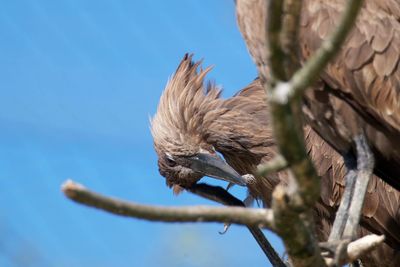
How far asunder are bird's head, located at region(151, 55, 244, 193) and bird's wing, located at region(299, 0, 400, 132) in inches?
75.3

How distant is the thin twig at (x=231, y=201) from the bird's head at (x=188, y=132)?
74 mm

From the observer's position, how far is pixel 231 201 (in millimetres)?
5586

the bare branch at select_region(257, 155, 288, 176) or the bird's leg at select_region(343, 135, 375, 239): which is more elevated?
the bird's leg at select_region(343, 135, 375, 239)

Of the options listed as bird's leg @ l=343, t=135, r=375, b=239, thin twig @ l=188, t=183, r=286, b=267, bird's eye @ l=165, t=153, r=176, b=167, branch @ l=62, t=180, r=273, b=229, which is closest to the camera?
branch @ l=62, t=180, r=273, b=229

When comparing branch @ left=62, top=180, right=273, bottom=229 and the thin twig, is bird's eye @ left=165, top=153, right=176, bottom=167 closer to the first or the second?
the thin twig

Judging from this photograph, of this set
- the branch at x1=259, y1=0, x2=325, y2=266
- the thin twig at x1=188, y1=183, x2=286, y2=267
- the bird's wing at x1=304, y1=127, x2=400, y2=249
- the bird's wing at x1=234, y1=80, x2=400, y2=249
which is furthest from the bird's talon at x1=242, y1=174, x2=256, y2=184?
the branch at x1=259, y1=0, x2=325, y2=266

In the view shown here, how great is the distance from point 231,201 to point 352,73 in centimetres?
196

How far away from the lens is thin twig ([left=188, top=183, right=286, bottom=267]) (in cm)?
532

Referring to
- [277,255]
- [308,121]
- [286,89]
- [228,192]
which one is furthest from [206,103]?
[286,89]

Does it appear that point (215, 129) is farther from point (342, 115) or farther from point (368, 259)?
point (342, 115)

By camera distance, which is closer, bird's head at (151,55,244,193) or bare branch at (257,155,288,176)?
bare branch at (257,155,288,176)

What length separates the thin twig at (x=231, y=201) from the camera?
532 centimetres

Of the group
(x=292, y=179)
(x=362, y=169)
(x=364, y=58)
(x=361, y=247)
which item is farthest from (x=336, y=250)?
(x=364, y=58)

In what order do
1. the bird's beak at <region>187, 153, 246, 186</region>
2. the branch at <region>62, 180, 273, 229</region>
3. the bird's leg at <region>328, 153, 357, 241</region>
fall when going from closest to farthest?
the branch at <region>62, 180, 273, 229</region> → the bird's leg at <region>328, 153, 357, 241</region> → the bird's beak at <region>187, 153, 246, 186</region>
